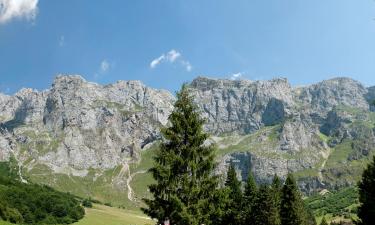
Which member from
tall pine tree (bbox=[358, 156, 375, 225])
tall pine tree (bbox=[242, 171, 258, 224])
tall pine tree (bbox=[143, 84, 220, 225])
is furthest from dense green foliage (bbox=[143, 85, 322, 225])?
tall pine tree (bbox=[242, 171, 258, 224])

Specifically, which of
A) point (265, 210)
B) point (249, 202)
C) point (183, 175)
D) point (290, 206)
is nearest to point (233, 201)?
point (249, 202)

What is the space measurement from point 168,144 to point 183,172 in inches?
116

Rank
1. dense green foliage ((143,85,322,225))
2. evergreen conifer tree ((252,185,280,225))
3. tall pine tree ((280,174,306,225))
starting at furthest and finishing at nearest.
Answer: tall pine tree ((280,174,306,225)), evergreen conifer tree ((252,185,280,225)), dense green foliage ((143,85,322,225))

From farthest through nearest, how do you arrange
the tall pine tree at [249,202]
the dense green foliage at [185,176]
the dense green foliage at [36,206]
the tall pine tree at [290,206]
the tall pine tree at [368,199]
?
the dense green foliage at [36,206], the tall pine tree at [290,206], the tall pine tree at [249,202], the tall pine tree at [368,199], the dense green foliage at [185,176]

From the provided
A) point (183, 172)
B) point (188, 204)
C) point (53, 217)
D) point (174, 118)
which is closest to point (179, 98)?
point (174, 118)

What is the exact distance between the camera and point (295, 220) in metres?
78.4

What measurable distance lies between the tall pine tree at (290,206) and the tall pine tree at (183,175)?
44020 mm

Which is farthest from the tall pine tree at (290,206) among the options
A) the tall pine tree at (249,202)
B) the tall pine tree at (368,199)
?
the tall pine tree at (368,199)

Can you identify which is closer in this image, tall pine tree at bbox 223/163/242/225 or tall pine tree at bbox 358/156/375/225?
tall pine tree at bbox 358/156/375/225

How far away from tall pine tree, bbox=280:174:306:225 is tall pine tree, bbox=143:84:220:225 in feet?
144

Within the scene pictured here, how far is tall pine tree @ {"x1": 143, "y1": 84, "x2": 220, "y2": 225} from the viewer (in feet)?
116

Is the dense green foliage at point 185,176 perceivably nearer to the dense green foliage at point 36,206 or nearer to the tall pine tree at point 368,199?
the tall pine tree at point 368,199

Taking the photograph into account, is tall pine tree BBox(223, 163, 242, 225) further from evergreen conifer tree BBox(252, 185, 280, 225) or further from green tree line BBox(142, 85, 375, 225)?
green tree line BBox(142, 85, 375, 225)

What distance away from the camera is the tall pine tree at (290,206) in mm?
78438
